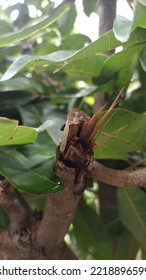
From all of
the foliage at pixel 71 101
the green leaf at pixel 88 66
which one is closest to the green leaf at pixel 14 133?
the foliage at pixel 71 101

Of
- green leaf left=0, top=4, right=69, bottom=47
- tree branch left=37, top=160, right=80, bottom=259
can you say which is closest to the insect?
tree branch left=37, top=160, right=80, bottom=259

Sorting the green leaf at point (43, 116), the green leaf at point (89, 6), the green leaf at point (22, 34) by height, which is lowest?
the green leaf at point (43, 116)

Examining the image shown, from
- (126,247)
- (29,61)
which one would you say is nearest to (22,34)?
(29,61)

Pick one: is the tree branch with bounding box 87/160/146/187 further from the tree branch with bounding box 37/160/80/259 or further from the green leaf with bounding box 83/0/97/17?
the green leaf with bounding box 83/0/97/17

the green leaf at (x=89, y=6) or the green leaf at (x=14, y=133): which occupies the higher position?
the green leaf at (x=89, y=6)

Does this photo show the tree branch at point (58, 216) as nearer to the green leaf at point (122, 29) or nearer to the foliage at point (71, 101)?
the foliage at point (71, 101)

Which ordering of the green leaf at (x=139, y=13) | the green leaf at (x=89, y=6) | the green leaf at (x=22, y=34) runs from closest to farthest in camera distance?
the green leaf at (x=139, y=13), the green leaf at (x=22, y=34), the green leaf at (x=89, y=6)
